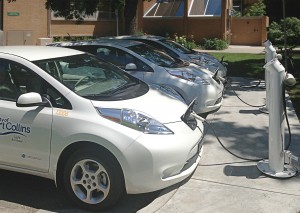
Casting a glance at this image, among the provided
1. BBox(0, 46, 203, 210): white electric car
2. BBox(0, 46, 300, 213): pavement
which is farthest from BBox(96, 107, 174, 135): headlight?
BBox(0, 46, 300, 213): pavement

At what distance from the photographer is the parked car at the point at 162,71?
25.1 feet

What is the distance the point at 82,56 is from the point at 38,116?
4.40ft

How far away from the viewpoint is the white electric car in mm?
4035

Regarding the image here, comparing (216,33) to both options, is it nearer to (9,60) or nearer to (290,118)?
(290,118)

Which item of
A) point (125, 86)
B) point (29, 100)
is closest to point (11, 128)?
point (29, 100)

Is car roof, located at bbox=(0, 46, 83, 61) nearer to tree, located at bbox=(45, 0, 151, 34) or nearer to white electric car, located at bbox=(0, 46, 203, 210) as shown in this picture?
white electric car, located at bbox=(0, 46, 203, 210)

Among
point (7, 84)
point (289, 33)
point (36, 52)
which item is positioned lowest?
point (7, 84)

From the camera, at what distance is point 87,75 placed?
5.03m

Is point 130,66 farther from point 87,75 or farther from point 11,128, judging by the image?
point 11,128

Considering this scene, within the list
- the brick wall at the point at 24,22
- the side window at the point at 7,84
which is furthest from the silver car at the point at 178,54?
the brick wall at the point at 24,22

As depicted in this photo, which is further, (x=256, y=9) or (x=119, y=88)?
(x=256, y=9)

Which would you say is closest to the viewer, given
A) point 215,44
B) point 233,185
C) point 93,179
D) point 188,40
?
point 93,179

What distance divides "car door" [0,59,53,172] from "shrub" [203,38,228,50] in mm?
23521

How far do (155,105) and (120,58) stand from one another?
3.80 meters
